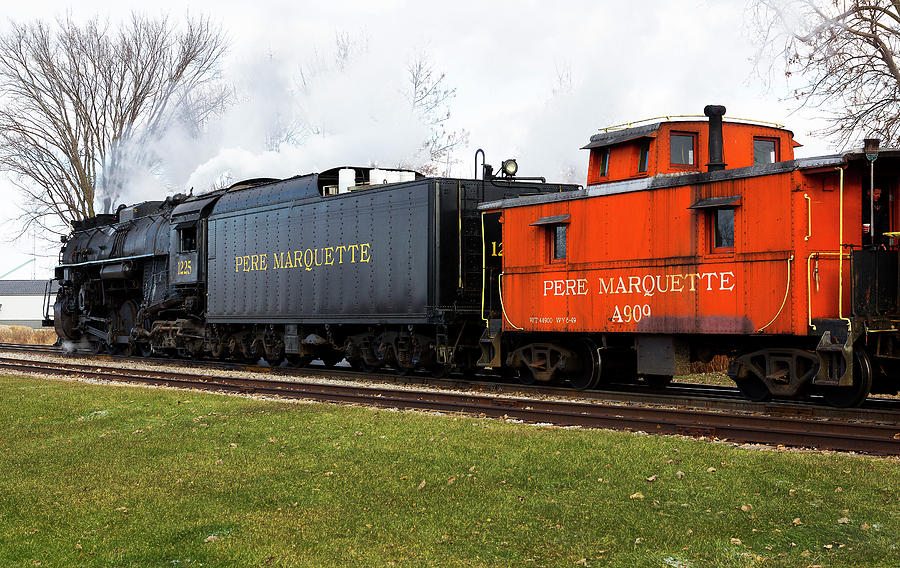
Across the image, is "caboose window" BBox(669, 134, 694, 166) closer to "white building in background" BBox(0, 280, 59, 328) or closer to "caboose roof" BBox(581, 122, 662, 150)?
"caboose roof" BBox(581, 122, 662, 150)

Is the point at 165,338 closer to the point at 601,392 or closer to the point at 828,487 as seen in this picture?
the point at 601,392

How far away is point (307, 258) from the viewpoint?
20.3m

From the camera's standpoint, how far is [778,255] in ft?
39.2

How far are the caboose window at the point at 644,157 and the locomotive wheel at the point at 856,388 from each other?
4.21 metres

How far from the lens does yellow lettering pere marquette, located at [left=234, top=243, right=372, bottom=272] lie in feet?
62.0

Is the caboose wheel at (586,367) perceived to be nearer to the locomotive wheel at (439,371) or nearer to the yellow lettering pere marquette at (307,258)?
the locomotive wheel at (439,371)

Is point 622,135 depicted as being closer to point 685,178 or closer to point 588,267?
point 685,178

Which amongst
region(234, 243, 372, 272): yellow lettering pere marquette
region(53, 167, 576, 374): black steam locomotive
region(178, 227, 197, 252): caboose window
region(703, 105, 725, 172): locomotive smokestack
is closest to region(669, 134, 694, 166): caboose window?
region(703, 105, 725, 172): locomotive smokestack

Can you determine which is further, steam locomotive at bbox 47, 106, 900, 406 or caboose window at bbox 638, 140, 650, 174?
→ caboose window at bbox 638, 140, 650, 174

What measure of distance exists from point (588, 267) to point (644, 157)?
198cm

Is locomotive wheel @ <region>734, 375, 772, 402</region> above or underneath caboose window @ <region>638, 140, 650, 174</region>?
underneath

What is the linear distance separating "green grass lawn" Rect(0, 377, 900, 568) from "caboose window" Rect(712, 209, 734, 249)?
397 centimetres

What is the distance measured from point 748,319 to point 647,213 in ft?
7.64

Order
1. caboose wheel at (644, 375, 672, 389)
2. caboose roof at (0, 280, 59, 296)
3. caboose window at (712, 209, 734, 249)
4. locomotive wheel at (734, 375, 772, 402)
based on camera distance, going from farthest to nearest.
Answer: caboose roof at (0, 280, 59, 296) < caboose wheel at (644, 375, 672, 389) < locomotive wheel at (734, 375, 772, 402) < caboose window at (712, 209, 734, 249)
